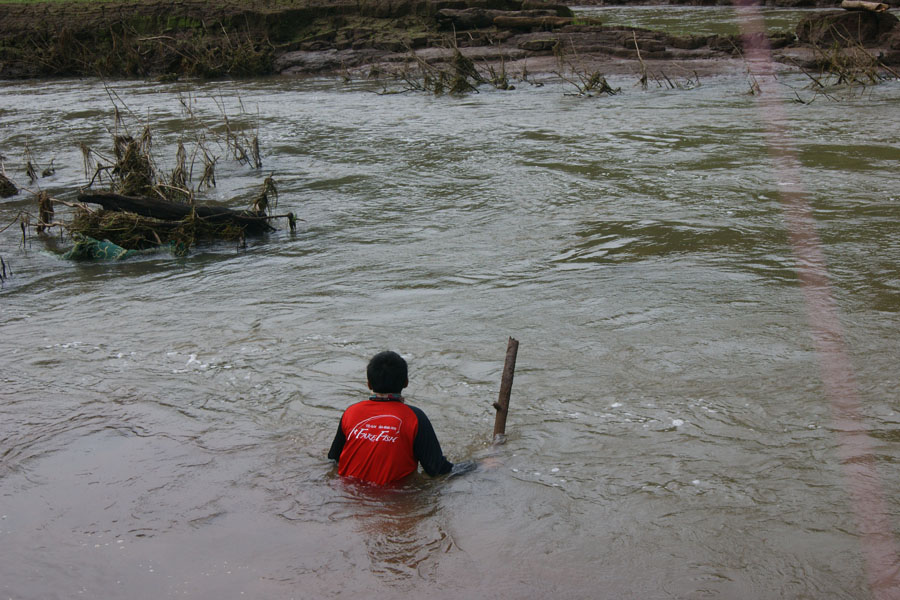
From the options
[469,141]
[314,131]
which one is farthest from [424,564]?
[314,131]

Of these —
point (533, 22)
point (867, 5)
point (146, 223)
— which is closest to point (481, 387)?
point (146, 223)

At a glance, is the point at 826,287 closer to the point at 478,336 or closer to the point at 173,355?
the point at 478,336

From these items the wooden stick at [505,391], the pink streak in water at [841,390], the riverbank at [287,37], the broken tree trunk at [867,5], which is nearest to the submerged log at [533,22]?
the riverbank at [287,37]

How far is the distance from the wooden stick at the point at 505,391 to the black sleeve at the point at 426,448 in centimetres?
43

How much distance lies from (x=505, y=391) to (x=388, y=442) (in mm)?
734

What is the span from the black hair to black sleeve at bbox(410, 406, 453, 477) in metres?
0.17

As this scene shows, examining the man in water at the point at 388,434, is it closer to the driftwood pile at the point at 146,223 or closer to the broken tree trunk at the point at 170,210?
the driftwood pile at the point at 146,223

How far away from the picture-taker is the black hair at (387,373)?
4605 millimetres

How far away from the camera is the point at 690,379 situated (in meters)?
6.27

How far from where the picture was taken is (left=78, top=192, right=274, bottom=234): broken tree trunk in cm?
1028

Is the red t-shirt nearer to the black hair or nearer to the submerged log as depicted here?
the black hair

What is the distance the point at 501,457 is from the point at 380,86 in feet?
67.6

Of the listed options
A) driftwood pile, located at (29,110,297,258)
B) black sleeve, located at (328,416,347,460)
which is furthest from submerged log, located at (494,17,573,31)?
black sleeve, located at (328,416,347,460)

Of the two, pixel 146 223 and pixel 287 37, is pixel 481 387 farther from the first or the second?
pixel 287 37
